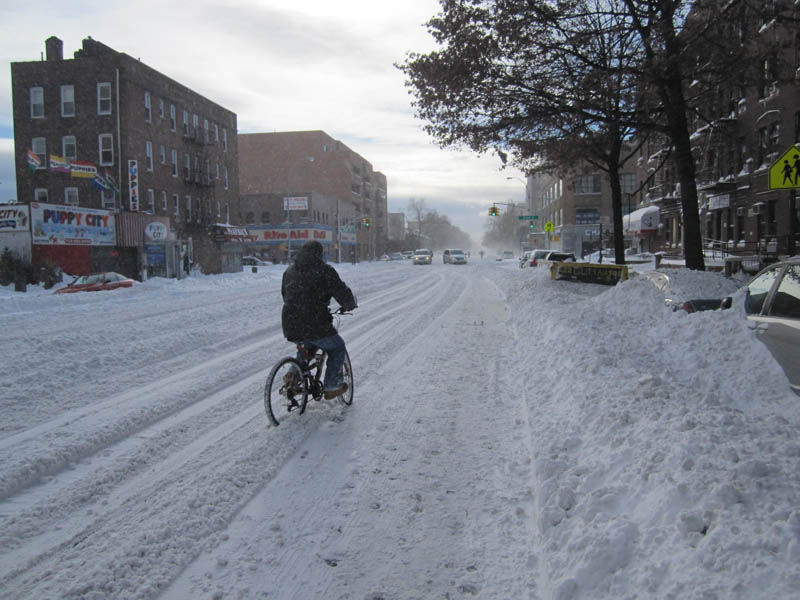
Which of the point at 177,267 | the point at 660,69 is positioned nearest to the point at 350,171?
the point at 177,267

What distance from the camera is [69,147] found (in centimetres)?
3625

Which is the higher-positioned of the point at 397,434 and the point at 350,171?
the point at 350,171

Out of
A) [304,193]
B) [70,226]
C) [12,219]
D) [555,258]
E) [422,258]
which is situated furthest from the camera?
[304,193]

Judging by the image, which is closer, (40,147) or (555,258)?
(555,258)

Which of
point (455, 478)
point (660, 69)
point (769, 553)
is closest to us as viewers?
point (769, 553)

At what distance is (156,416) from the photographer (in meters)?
5.98

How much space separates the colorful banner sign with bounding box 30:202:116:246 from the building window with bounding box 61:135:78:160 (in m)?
9.12

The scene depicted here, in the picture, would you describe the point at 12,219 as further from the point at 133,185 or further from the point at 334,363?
the point at 334,363

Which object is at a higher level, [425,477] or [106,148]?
[106,148]

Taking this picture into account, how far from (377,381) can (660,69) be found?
32.0 ft

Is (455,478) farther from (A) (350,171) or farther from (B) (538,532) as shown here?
(A) (350,171)

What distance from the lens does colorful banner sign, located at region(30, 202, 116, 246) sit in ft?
84.8

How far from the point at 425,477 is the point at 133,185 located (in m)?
36.7

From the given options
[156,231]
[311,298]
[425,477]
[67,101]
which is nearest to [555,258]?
[156,231]
